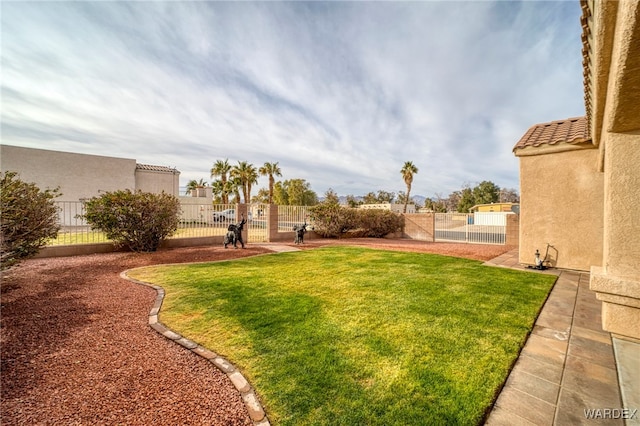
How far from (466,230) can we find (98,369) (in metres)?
17.6

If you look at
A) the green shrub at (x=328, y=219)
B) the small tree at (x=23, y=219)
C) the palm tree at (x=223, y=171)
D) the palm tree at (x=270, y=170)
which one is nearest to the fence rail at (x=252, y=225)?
the green shrub at (x=328, y=219)

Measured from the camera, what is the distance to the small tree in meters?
5.24

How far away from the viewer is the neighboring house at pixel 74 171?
2178 centimetres

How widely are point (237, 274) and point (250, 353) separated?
3934mm

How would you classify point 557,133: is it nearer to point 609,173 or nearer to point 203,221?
point 609,173

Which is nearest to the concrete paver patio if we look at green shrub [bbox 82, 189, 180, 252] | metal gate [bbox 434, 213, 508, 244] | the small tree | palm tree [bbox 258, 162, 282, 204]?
the small tree

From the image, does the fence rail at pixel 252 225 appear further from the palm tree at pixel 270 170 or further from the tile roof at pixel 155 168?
the palm tree at pixel 270 170

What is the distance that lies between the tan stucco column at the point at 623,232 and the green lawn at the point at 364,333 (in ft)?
3.43

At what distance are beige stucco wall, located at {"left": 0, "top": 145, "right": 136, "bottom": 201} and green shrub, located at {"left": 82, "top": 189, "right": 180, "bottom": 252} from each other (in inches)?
685

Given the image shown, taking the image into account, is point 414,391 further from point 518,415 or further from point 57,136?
point 57,136

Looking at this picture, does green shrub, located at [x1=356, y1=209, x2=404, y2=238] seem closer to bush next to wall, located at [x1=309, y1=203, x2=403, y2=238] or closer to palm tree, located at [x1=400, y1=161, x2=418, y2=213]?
bush next to wall, located at [x1=309, y1=203, x2=403, y2=238]

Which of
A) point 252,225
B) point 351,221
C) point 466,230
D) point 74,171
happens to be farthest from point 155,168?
point 466,230

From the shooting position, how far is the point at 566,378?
8.14 feet

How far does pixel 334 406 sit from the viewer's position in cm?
212
